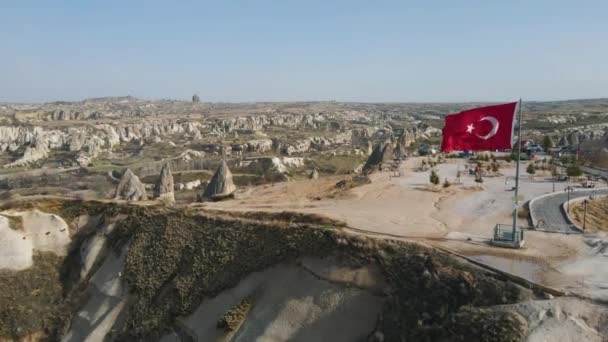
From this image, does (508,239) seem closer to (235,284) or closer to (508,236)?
(508,236)

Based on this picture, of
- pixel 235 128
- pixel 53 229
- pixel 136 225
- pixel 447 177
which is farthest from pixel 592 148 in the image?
pixel 235 128

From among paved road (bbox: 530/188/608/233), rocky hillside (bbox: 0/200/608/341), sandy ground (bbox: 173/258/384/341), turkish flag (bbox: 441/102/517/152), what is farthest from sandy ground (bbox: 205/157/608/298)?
turkish flag (bbox: 441/102/517/152)

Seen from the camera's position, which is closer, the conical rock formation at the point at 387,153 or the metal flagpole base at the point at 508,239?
the metal flagpole base at the point at 508,239

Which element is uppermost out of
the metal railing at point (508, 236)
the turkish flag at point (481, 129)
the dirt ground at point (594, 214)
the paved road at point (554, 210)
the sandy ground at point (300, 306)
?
the turkish flag at point (481, 129)

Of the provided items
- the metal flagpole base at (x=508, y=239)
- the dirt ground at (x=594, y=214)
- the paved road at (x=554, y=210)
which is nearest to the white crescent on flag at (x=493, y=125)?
the metal flagpole base at (x=508, y=239)

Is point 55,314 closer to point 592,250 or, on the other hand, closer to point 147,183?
point 592,250

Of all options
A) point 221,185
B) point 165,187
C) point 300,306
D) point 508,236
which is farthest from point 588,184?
point 165,187

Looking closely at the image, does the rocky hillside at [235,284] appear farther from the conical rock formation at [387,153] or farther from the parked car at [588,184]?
the conical rock formation at [387,153]

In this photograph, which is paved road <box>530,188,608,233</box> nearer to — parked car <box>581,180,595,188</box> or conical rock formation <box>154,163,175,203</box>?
parked car <box>581,180,595,188</box>
